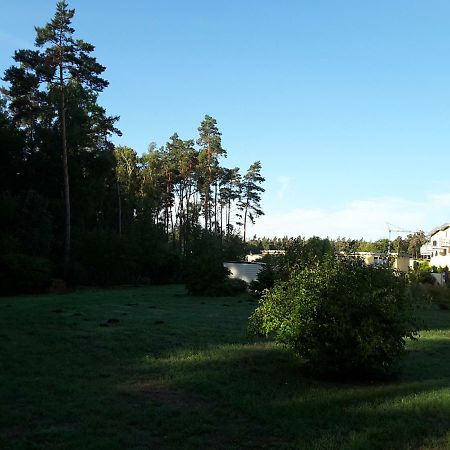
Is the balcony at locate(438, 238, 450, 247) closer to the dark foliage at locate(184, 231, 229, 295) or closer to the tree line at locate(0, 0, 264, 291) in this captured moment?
the tree line at locate(0, 0, 264, 291)

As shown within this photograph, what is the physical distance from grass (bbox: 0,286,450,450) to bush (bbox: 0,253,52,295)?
17098mm

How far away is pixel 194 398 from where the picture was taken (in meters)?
6.16

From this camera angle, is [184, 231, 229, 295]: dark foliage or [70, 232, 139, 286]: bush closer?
[184, 231, 229, 295]: dark foliage

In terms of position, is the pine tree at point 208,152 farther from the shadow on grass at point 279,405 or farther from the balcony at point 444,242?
the shadow on grass at point 279,405

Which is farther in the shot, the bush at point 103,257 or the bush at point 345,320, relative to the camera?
the bush at point 103,257

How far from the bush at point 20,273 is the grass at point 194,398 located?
17.1 m

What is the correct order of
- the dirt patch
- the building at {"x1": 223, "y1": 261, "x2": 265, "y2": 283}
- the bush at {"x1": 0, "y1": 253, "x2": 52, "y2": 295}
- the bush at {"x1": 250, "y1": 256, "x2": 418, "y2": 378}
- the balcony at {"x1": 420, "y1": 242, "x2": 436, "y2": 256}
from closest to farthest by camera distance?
1. the dirt patch
2. the bush at {"x1": 250, "y1": 256, "x2": 418, "y2": 378}
3. the bush at {"x1": 0, "y1": 253, "x2": 52, "y2": 295}
4. the building at {"x1": 223, "y1": 261, "x2": 265, "y2": 283}
5. the balcony at {"x1": 420, "y1": 242, "x2": 436, "y2": 256}

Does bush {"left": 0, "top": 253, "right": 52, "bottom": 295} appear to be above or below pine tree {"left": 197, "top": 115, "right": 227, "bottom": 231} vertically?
below

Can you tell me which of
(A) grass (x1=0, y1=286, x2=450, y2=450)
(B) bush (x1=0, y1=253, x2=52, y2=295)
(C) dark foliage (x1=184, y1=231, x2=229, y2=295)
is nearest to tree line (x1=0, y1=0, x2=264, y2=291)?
(B) bush (x1=0, y1=253, x2=52, y2=295)

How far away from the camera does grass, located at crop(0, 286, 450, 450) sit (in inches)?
185

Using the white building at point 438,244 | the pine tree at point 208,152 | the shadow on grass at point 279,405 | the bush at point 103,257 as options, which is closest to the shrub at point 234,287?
the bush at point 103,257

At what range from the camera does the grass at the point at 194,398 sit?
15.5ft

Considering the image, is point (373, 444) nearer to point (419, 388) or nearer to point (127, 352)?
point (419, 388)

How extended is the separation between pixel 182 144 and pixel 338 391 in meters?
60.6
